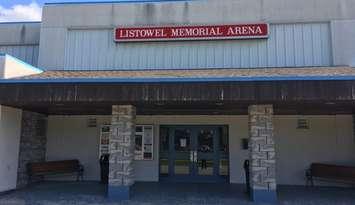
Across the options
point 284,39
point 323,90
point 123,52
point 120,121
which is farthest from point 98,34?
point 323,90

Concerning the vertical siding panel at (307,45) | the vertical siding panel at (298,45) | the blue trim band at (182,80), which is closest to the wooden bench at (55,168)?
the blue trim band at (182,80)

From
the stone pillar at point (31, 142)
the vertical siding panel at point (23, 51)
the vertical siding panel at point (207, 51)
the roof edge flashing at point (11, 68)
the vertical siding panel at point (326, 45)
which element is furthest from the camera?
the vertical siding panel at point (23, 51)


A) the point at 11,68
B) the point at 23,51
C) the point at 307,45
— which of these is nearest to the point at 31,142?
the point at 11,68

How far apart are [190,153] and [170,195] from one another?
3882 millimetres

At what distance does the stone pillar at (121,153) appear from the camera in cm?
1156

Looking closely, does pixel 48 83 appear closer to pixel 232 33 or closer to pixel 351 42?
pixel 232 33

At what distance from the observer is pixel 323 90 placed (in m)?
10.1

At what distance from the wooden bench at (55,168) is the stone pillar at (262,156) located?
768 cm

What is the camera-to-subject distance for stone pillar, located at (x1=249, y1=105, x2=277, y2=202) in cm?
1120

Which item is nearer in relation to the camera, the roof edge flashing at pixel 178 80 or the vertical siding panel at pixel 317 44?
the roof edge flashing at pixel 178 80

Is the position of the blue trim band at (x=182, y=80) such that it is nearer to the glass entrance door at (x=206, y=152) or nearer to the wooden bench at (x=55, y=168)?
the wooden bench at (x=55, y=168)

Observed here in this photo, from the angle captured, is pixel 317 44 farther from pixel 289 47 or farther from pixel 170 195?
pixel 170 195

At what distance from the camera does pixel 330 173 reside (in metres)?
14.4

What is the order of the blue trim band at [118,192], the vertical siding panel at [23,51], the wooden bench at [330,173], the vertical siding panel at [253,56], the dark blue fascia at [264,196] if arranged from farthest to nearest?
1. the vertical siding panel at [23,51]
2. the vertical siding panel at [253,56]
3. the wooden bench at [330,173]
4. the blue trim band at [118,192]
5. the dark blue fascia at [264,196]
